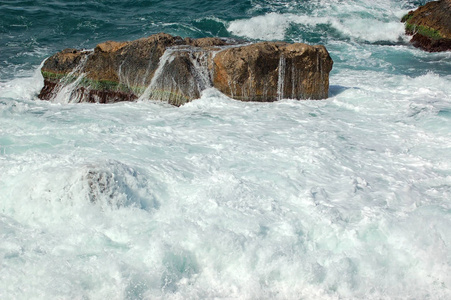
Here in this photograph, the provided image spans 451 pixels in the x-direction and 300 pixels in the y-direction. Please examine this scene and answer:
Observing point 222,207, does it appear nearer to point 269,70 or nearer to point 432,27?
point 269,70

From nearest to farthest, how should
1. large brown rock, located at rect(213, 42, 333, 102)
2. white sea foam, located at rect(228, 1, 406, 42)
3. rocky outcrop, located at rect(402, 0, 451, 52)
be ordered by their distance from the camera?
1. large brown rock, located at rect(213, 42, 333, 102)
2. rocky outcrop, located at rect(402, 0, 451, 52)
3. white sea foam, located at rect(228, 1, 406, 42)

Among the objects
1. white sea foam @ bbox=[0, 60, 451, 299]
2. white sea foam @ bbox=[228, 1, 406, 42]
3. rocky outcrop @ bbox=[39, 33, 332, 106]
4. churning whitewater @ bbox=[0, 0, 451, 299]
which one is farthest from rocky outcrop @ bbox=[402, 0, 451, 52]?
white sea foam @ bbox=[0, 60, 451, 299]

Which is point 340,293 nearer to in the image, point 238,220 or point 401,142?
point 238,220

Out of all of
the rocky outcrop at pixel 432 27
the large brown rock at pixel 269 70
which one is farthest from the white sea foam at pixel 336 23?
the large brown rock at pixel 269 70

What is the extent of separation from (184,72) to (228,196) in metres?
3.55

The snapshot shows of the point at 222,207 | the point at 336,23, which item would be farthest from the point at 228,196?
the point at 336,23

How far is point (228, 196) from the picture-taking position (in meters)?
5.26

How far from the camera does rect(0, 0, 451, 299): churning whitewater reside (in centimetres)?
420

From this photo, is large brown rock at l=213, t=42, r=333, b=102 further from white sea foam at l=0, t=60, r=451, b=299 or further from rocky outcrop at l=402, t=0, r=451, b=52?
rocky outcrop at l=402, t=0, r=451, b=52

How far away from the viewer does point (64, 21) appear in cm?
1453

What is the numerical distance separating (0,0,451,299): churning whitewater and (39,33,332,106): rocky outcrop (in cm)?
22

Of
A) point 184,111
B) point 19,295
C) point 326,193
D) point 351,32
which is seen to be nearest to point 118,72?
point 184,111

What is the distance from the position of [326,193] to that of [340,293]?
1.49 m

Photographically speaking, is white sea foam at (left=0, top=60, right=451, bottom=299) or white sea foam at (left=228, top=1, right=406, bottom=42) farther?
white sea foam at (left=228, top=1, right=406, bottom=42)
